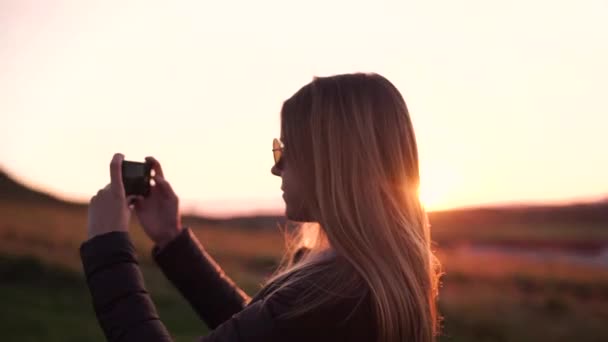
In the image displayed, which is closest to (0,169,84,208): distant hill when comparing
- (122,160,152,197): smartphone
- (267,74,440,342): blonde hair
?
(122,160,152,197): smartphone

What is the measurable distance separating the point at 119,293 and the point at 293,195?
0.53 m

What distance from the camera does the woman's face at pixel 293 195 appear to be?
2.08m

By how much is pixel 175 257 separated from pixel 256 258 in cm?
1335

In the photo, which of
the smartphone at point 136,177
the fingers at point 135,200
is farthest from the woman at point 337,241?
the fingers at point 135,200

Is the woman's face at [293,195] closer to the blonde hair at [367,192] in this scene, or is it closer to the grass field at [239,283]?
the blonde hair at [367,192]

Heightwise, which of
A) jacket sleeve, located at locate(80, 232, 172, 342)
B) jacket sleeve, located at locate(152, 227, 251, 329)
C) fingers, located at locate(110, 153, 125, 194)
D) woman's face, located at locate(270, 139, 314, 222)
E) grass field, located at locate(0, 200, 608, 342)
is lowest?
grass field, located at locate(0, 200, 608, 342)

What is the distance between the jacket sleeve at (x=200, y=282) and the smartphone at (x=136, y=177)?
240mm

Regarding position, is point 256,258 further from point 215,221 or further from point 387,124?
point 387,124

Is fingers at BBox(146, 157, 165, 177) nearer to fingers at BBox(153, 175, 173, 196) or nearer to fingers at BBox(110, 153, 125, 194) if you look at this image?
fingers at BBox(153, 175, 173, 196)

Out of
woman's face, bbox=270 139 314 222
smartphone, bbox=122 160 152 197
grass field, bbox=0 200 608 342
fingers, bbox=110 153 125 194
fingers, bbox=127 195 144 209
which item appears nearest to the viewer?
woman's face, bbox=270 139 314 222

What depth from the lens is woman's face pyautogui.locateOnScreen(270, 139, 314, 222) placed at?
2.08 m

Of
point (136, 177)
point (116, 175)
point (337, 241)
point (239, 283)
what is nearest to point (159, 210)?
point (136, 177)

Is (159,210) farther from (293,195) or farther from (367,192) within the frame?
(367,192)

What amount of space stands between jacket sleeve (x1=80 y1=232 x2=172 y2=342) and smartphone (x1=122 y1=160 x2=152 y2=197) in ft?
1.66
